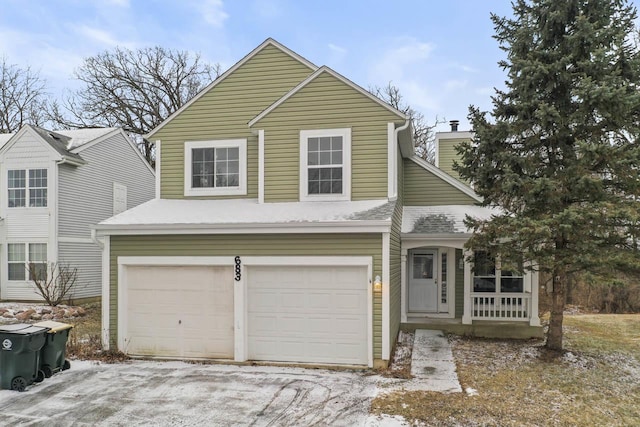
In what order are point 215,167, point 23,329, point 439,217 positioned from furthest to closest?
point 439,217 → point 215,167 → point 23,329

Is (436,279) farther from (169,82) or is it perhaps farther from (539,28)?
(169,82)

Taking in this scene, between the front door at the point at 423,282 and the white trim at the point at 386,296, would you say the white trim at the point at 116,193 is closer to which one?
the front door at the point at 423,282

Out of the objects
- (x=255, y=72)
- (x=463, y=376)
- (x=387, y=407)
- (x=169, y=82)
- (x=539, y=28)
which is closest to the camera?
(x=387, y=407)

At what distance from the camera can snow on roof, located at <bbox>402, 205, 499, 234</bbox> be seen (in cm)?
1066

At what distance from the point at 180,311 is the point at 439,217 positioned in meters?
6.93

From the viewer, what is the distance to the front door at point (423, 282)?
40.2 ft

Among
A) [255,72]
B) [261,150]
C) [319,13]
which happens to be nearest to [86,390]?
[261,150]

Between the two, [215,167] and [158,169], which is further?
[158,169]

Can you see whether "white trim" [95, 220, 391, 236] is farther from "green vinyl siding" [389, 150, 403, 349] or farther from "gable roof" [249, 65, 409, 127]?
"gable roof" [249, 65, 409, 127]

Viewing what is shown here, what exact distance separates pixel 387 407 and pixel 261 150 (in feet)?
19.4

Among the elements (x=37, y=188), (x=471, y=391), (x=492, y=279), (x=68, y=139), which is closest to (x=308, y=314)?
(x=471, y=391)

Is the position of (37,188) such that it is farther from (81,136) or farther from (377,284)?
(377,284)

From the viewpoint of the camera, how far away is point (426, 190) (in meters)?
12.2

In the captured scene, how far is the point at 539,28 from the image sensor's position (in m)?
8.44
